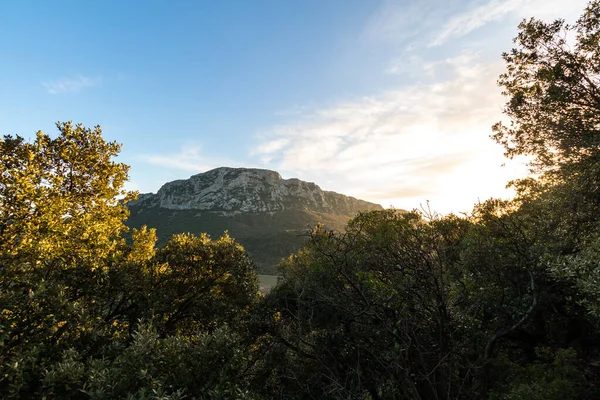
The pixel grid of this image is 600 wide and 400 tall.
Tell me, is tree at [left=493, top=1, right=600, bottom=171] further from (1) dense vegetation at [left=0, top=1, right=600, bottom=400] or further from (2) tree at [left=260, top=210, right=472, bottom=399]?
(2) tree at [left=260, top=210, right=472, bottom=399]

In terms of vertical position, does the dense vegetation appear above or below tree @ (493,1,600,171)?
below

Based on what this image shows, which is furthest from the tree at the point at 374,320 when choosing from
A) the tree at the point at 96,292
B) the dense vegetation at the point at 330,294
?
the tree at the point at 96,292

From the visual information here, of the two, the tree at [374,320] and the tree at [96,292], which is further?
the tree at [374,320]

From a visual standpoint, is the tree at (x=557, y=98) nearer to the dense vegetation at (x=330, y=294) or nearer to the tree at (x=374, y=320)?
the dense vegetation at (x=330, y=294)

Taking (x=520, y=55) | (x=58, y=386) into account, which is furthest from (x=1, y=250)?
(x=520, y=55)

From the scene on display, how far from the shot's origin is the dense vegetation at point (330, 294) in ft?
25.0

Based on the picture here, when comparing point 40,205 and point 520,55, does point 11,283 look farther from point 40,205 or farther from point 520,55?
point 520,55

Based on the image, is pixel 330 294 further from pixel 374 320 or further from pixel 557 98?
pixel 557 98

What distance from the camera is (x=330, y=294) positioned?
1368cm

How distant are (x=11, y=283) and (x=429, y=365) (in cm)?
1503

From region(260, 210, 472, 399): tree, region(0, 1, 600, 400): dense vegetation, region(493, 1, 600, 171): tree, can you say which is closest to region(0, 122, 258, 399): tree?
region(0, 1, 600, 400): dense vegetation

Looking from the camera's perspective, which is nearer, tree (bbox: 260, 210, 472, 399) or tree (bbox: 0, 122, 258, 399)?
tree (bbox: 0, 122, 258, 399)

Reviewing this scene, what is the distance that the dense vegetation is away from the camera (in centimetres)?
762

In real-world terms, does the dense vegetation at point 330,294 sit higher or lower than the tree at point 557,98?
lower
